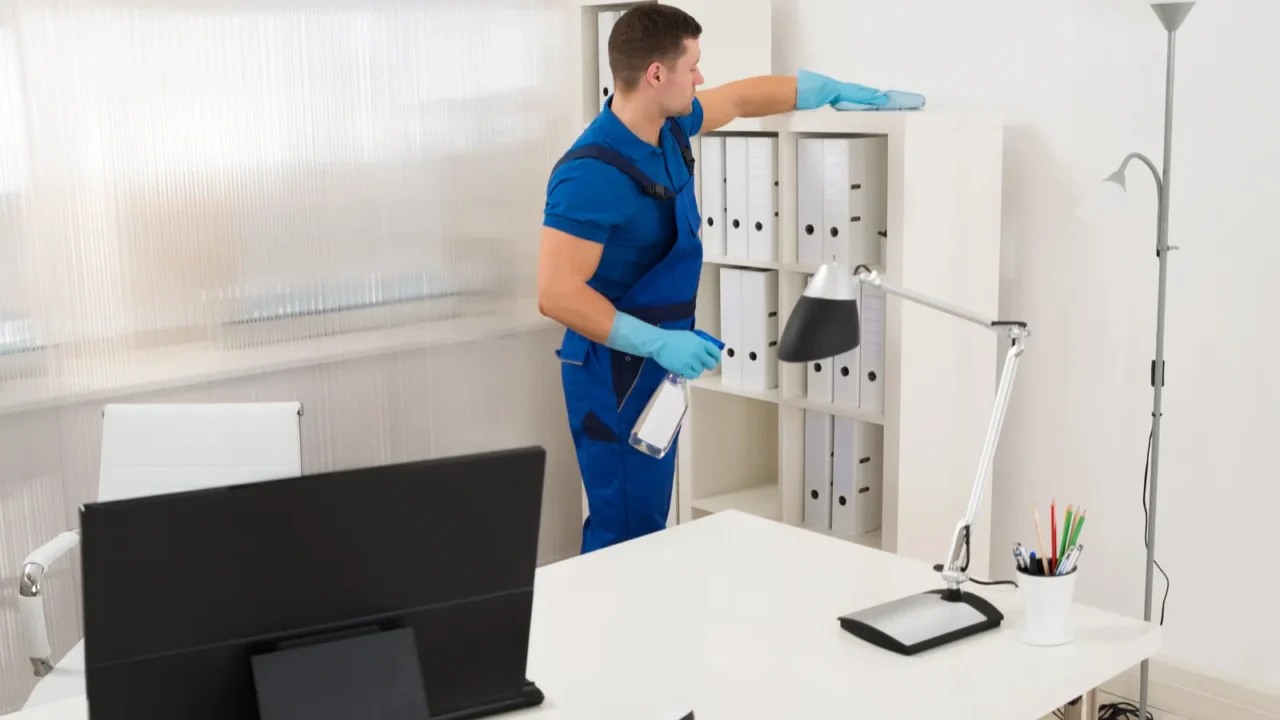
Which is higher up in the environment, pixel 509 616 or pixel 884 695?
pixel 509 616

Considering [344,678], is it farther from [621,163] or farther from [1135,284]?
[1135,284]

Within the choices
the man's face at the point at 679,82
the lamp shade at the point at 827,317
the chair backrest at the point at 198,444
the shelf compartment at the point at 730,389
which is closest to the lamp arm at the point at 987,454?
the lamp shade at the point at 827,317

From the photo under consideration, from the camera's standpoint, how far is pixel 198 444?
260 centimetres

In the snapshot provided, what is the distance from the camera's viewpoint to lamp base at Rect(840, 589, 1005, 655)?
182 cm

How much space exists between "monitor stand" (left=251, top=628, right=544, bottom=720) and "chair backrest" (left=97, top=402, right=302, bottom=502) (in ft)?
4.23

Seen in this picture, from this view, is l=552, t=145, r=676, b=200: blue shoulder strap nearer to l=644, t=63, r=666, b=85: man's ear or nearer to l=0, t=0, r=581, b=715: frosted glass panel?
l=644, t=63, r=666, b=85: man's ear

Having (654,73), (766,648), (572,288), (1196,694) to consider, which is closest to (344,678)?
(766,648)

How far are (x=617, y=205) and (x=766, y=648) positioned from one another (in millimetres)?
1280

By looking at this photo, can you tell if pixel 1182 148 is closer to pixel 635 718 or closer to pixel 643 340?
pixel 643 340

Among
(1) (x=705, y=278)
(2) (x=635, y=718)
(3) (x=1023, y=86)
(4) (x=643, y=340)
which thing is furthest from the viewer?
(1) (x=705, y=278)

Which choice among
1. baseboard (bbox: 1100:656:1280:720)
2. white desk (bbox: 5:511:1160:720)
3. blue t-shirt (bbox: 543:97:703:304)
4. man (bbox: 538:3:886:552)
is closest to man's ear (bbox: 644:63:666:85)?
man (bbox: 538:3:886:552)

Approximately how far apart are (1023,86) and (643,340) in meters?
1.30

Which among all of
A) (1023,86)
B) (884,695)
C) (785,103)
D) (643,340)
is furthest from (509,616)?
(1023,86)

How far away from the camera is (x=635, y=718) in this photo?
1.65 meters
